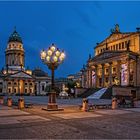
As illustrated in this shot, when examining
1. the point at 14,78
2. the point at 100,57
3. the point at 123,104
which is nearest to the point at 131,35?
the point at 100,57

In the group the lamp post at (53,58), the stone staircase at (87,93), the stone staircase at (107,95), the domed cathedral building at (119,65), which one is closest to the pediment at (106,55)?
the domed cathedral building at (119,65)

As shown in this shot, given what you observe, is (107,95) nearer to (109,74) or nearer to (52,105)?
(109,74)

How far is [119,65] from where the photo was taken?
75.8m

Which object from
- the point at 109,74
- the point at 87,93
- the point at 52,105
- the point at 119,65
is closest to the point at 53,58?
the point at 52,105

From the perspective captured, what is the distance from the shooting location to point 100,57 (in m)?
84.1

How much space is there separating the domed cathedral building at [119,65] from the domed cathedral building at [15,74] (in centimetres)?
7693

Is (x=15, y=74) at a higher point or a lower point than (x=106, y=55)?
lower

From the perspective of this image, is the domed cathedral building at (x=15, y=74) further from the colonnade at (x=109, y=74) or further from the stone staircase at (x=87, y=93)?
the stone staircase at (x=87, y=93)

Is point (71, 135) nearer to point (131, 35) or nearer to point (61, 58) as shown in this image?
point (61, 58)

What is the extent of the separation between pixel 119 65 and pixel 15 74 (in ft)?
315

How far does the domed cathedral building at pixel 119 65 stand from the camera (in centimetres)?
7212

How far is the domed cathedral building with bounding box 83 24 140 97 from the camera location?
72125 mm

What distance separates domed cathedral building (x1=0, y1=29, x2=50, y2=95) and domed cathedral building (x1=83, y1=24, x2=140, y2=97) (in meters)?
76.9

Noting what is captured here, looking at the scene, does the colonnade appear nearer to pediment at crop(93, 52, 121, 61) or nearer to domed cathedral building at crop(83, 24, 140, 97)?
domed cathedral building at crop(83, 24, 140, 97)
